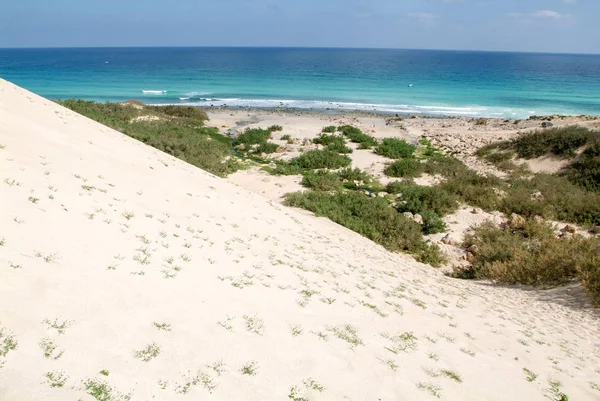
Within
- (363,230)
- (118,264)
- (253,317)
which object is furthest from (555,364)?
(363,230)

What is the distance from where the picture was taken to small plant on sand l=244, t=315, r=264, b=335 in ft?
17.7

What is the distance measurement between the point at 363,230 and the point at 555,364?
8.61m

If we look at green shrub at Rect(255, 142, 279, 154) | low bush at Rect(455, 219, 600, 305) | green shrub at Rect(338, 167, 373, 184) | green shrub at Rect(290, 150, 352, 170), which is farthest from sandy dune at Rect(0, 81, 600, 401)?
green shrub at Rect(255, 142, 279, 154)

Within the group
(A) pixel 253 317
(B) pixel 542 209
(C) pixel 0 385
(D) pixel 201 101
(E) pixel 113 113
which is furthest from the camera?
(D) pixel 201 101

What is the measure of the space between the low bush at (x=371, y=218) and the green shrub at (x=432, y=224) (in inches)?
21.9

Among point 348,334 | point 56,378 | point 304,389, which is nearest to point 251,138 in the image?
point 348,334

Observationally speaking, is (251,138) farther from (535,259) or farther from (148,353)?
(148,353)

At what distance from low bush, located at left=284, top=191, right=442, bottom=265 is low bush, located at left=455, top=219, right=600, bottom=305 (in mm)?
1629

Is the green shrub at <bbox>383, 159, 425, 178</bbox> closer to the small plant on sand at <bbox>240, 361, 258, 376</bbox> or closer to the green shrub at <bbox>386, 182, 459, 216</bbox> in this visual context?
the green shrub at <bbox>386, 182, 459, 216</bbox>

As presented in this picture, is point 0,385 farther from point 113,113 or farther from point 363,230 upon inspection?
point 113,113

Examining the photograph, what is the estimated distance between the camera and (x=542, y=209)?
54.2 feet

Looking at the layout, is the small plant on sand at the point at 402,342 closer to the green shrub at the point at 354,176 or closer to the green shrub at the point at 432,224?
the green shrub at the point at 432,224

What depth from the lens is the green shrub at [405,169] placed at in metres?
22.0

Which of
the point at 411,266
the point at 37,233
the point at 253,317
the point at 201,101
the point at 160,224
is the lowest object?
the point at 411,266
